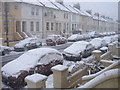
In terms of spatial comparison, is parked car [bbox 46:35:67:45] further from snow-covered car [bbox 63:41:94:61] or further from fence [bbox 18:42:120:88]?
fence [bbox 18:42:120:88]

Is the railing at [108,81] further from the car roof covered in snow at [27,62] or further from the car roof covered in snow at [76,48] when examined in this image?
the car roof covered in snow at [76,48]

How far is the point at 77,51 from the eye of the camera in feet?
50.3

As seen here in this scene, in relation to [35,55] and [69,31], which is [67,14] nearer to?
[69,31]

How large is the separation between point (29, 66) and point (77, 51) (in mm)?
6569

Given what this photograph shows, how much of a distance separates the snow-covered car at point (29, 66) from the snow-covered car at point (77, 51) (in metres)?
3.30

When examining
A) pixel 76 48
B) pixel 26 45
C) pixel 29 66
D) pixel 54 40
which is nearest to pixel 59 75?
pixel 29 66

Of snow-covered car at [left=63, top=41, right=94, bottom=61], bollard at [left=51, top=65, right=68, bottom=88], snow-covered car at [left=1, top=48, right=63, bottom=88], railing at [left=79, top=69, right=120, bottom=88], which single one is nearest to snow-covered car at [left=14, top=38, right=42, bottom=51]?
snow-covered car at [left=63, top=41, right=94, bottom=61]

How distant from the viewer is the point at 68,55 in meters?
15.0

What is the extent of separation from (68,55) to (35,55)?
4892 mm

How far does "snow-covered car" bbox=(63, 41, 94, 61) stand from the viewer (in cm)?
1483

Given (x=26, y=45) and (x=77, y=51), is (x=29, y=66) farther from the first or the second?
(x=26, y=45)

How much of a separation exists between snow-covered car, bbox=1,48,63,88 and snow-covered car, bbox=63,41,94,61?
3.30 m

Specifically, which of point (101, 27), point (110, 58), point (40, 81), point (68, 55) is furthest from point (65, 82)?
point (101, 27)

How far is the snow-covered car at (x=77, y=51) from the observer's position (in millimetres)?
14828
